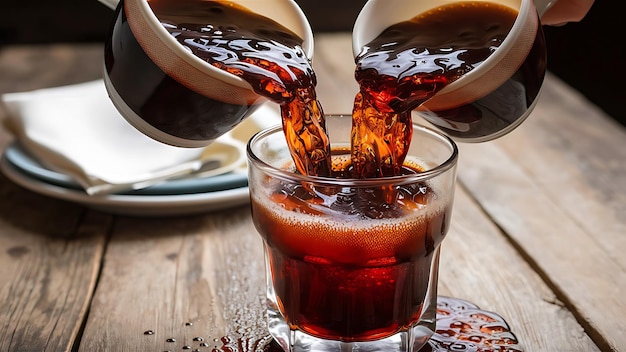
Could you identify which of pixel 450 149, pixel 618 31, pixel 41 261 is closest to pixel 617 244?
pixel 450 149

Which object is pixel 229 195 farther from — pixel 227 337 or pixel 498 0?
pixel 498 0

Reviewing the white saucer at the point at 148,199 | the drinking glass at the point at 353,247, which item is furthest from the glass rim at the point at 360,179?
the white saucer at the point at 148,199

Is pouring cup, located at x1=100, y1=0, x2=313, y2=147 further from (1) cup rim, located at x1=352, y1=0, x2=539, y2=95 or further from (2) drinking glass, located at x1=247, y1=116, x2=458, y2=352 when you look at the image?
(1) cup rim, located at x1=352, y1=0, x2=539, y2=95

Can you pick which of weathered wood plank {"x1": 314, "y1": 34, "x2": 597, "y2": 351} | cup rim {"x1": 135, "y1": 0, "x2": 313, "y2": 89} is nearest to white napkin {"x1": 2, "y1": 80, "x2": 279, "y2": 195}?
weathered wood plank {"x1": 314, "y1": 34, "x2": 597, "y2": 351}

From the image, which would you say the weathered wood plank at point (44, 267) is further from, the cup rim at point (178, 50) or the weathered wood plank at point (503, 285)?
the weathered wood plank at point (503, 285)

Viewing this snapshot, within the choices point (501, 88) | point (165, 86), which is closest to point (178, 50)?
point (165, 86)

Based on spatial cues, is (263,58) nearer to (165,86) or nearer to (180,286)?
(165,86)

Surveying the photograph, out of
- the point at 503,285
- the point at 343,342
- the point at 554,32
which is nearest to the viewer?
the point at 343,342
